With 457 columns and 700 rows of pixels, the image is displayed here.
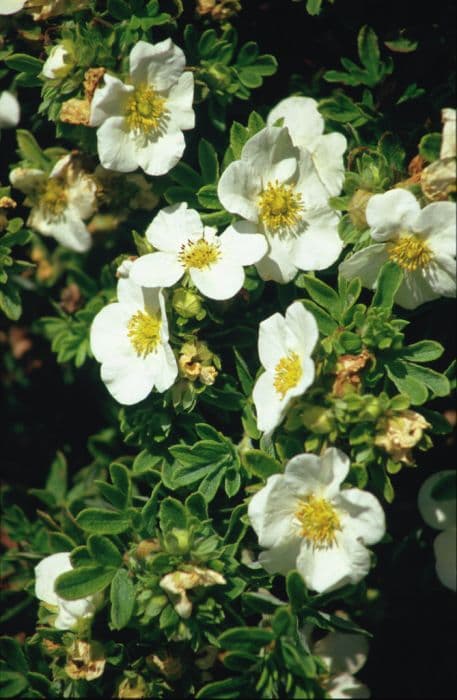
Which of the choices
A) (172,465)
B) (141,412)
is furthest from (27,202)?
(172,465)

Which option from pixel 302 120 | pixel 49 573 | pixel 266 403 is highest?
pixel 302 120

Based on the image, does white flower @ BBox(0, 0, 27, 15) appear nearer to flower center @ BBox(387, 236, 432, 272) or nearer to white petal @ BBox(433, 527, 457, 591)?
flower center @ BBox(387, 236, 432, 272)

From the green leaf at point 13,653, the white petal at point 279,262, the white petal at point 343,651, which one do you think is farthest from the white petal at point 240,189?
the green leaf at point 13,653

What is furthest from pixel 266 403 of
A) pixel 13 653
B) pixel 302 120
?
pixel 13 653

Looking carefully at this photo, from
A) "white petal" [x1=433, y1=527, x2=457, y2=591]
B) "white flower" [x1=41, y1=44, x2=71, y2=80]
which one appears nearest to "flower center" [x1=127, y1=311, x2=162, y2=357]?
"white flower" [x1=41, y1=44, x2=71, y2=80]

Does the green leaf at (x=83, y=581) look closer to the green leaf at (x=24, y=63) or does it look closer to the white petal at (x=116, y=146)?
the white petal at (x=116, y=146)

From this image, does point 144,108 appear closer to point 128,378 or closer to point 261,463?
point 128,378
